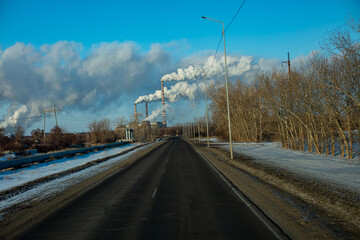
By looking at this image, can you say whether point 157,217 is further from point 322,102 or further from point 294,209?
point 322,102

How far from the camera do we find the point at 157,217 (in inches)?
256

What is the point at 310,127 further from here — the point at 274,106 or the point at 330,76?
the point at 330,76

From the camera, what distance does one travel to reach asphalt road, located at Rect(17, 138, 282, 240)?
5.39 meters

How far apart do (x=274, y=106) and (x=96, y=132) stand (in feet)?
225

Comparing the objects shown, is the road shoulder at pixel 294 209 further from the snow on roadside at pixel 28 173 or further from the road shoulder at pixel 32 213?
the snow on roadside at pixel 28 173

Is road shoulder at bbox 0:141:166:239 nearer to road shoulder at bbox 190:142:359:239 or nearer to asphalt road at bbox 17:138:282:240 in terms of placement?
asphalt road at bbox 17:138:282:240

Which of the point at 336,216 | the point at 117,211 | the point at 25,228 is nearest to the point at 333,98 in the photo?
the point at 336,216

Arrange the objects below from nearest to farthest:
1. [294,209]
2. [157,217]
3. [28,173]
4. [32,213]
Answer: [157,217] → [294,209] → [32,213] → [28,173]

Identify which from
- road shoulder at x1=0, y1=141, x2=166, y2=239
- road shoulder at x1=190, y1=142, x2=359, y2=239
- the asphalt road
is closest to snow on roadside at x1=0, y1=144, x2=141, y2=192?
road shoulder at x1=0, y1=141, x2=166, y2=239

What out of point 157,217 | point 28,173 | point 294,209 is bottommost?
point 28,173

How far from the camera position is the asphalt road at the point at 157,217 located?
17.7 feet

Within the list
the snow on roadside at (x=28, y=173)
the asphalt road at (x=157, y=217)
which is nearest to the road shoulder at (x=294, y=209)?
the asphalt road at (x=157, y=217)

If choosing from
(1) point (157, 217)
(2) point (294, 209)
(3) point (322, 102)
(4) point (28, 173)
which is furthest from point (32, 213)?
(3) point (322, 102)

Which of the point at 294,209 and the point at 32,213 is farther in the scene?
the point at 32,213
